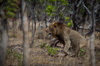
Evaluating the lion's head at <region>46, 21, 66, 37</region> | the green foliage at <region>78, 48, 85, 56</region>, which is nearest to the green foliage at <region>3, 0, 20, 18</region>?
the lion's head at <region>46, 21, 66, 37</region>

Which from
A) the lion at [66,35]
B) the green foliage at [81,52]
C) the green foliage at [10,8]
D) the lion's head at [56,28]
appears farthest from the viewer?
the lion's head at [56,28]

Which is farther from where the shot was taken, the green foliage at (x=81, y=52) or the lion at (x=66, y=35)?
the lion at (x=66, y=35)

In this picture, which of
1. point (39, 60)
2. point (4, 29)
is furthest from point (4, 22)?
point (39, 60)

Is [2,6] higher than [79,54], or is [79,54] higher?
[2,6]

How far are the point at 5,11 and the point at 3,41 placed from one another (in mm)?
753

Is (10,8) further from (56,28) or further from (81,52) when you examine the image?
(81,52)

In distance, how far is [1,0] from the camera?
349 centimetres

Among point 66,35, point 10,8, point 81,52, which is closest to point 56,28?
point 66,35

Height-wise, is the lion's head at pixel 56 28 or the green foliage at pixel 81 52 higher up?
the lion's head at pixel 56 28

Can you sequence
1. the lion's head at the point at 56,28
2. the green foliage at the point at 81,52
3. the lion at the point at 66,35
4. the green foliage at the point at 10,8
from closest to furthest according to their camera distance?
the green foliage at the point at 10,8 < the green foliage at the point at 81,52 < the lion at the point at 66,35 < the lion's head at the point at 56,28

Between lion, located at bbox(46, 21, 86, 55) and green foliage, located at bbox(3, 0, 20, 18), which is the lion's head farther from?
green foliage, located at bbox(3, 0, 20, 18)

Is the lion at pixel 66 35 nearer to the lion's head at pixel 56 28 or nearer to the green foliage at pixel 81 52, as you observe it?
the lion's head at pixel 56 28

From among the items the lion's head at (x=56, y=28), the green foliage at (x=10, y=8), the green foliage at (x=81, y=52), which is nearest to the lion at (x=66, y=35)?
the lion's head at (x=56, y=28)

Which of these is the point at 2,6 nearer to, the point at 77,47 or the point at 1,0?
the point at 1,0
